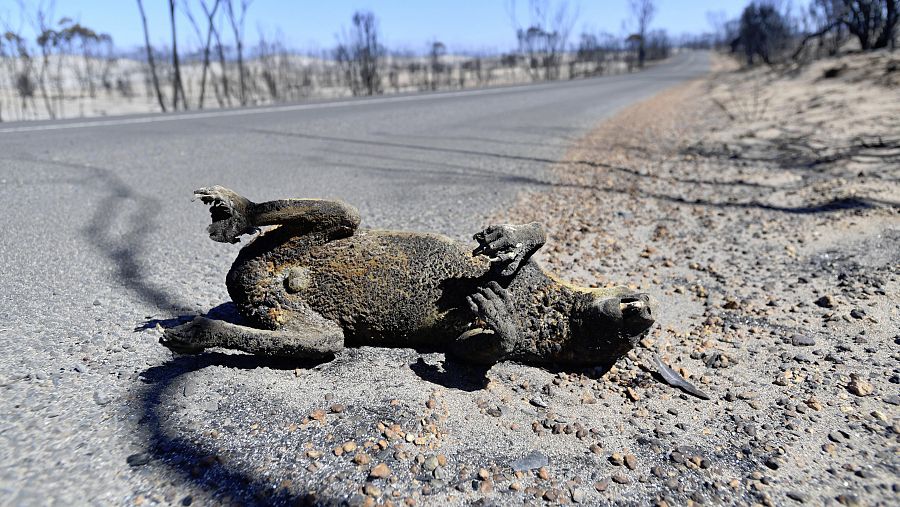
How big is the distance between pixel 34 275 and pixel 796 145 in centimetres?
1057

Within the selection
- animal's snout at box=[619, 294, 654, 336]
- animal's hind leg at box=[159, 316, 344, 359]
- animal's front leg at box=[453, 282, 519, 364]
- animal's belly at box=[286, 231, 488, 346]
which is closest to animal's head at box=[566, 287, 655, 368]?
animal's snout at box=[619, 294, 654, 336]

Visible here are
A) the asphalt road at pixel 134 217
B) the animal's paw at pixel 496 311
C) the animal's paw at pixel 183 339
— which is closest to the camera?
the asphalt road at pixel 134 217

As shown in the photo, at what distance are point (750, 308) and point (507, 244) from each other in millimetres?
2105

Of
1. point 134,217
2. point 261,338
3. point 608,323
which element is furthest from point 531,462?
point 134,217

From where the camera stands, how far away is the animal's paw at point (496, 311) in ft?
8.30

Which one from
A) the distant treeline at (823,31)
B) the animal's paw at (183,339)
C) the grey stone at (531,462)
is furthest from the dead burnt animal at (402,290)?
the distant treeline at (823,31)

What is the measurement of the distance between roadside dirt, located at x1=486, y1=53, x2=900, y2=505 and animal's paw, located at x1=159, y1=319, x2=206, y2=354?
1.73m

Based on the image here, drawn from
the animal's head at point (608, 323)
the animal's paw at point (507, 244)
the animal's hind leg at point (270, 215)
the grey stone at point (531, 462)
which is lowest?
the grey stone at point (531, 462)

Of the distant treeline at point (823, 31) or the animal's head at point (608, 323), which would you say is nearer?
the animal's head at point (608, 323)

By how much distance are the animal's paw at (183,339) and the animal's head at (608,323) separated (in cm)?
173

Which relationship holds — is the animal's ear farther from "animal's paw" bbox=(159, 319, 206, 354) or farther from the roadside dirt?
"animal's paw" bbox=(159, 319, 206, 354)

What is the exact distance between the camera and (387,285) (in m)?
2.73

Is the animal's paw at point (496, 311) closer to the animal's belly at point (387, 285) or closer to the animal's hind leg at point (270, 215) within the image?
the animal's belly at point (387, 285)

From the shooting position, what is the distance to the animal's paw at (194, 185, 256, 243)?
2.64 metres
